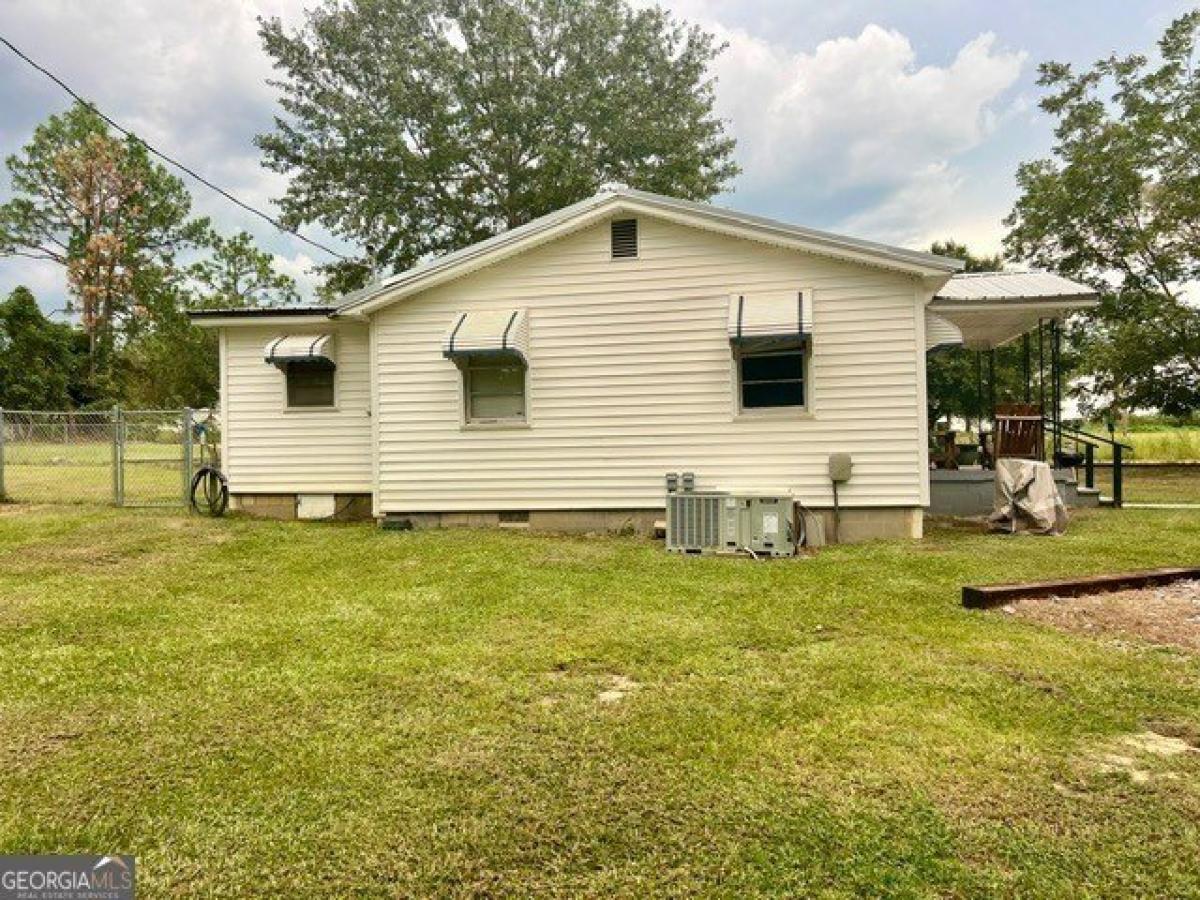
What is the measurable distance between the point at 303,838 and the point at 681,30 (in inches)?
956

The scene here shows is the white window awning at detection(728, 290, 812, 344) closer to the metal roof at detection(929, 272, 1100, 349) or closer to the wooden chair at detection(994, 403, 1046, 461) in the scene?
the metal roof at detection(929, 272, 1100, 349)

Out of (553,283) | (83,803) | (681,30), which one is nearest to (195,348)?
(681,30)

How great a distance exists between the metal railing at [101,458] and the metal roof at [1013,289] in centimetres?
1158

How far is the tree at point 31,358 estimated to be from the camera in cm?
3108

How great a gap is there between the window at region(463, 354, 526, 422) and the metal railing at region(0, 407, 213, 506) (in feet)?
16.5

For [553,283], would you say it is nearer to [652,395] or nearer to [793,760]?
[652,395]

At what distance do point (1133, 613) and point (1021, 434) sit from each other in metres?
5.84

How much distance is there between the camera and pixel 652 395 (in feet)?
26.0

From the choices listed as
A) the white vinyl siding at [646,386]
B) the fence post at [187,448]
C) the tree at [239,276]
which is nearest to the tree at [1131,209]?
the white vinyl siding at [646,386]

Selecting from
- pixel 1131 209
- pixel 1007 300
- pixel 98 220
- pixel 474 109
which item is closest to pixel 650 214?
pixel 1007 300

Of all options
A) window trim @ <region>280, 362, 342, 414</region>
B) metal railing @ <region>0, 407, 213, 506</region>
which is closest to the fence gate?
metal railing @ <region>0, 407, 213, 506</region>

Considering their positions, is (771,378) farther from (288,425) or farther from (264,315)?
(264,315)

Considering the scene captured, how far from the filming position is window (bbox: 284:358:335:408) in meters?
9.25

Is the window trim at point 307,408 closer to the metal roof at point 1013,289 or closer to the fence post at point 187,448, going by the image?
the fence post at point 187,448
